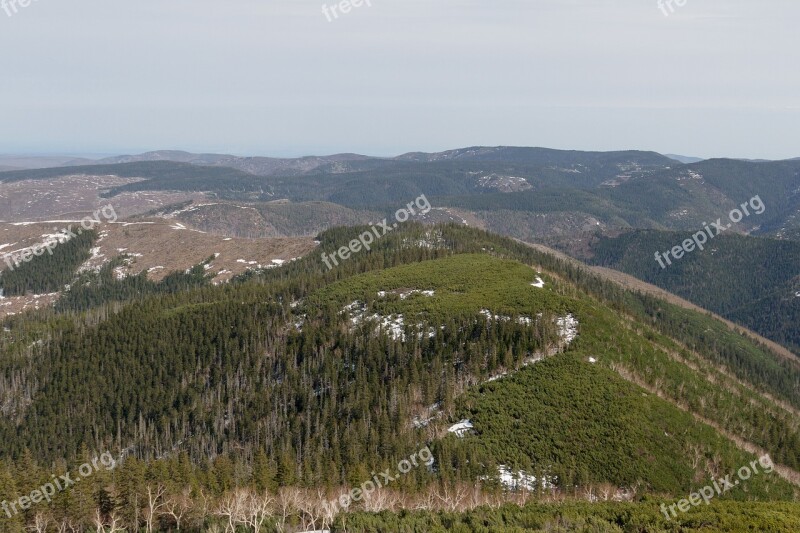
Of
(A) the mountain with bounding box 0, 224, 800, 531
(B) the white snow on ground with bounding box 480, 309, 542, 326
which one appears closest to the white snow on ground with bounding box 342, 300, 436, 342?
(A) the mountain with bounding box 0, 224, 800, 531

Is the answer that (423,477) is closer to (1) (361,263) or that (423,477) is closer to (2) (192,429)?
(2) (192,429)

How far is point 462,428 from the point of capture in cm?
8875

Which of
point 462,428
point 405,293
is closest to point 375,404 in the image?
point 462,428

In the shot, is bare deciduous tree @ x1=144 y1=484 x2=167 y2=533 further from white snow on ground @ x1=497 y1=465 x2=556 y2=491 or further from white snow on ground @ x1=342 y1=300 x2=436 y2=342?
white snow on ground @ x1=342 y1=300 x2=436 y2=342

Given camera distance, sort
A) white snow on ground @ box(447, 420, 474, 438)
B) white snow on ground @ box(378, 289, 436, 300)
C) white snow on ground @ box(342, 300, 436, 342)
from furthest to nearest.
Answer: white snow on ground @ box(378, 289, 436, 300), white snow on ground @ box(342, 300, 436, 342), white snow on ground @ box(447, 420, 474, 438)

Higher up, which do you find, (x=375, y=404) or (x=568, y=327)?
(x=568, y=327)

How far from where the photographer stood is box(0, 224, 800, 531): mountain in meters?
72.4

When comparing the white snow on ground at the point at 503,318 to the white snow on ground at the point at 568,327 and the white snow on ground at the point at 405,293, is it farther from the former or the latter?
the white snow on ground at the point at 405,293

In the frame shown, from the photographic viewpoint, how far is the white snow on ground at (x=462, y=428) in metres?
87.2

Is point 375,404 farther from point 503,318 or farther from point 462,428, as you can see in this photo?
point 503,318

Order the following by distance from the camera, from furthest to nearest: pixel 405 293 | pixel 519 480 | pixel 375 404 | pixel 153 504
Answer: pixel 405 293 < pixel 375 404 < pixel 519 480 < pixel 153 504

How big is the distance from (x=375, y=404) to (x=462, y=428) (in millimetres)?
22749

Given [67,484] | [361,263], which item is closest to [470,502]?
[67,484]

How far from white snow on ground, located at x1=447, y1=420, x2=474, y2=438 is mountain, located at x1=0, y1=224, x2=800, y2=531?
34 centimetres
